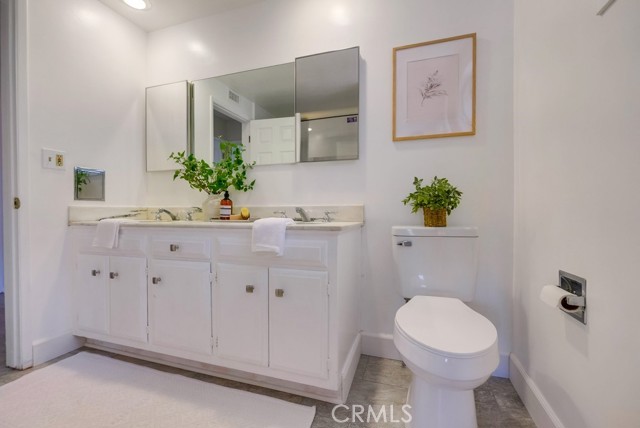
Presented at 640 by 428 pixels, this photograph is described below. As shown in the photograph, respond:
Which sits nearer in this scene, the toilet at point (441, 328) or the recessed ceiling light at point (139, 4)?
the toilet at point (441, 328)

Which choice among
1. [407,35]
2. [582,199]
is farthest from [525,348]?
[407,35]

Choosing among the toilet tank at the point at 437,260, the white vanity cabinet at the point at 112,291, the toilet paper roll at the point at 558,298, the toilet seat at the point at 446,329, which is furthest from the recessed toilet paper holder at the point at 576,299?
the white vanity cabinet at the point at 112,291

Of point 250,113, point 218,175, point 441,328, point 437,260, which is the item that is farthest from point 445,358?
point 250,113

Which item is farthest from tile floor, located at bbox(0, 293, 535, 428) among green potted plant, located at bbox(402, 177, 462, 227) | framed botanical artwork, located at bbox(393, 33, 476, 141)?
framed botanical artwork, located at bbox(393, 33, 476, 141)

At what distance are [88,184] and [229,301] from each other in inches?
52.6

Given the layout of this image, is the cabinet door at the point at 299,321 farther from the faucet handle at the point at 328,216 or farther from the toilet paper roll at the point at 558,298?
the toilet paper roll at the point at 558,298

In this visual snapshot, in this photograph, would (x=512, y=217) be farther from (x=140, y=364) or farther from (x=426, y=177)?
(x=140, y=364)

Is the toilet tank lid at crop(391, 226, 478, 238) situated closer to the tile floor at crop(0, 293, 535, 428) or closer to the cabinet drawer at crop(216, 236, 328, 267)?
the cabinet drawer at crop(216, 236, 328, 267)

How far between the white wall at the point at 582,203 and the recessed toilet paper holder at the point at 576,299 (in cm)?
2

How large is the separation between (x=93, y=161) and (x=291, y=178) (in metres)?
1.35

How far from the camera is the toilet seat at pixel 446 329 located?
81cm

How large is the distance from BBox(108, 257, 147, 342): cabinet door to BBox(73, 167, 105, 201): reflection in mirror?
0.52 meters

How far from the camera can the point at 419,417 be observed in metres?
0.96

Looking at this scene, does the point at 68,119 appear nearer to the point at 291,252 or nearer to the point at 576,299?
the point at 291,252
